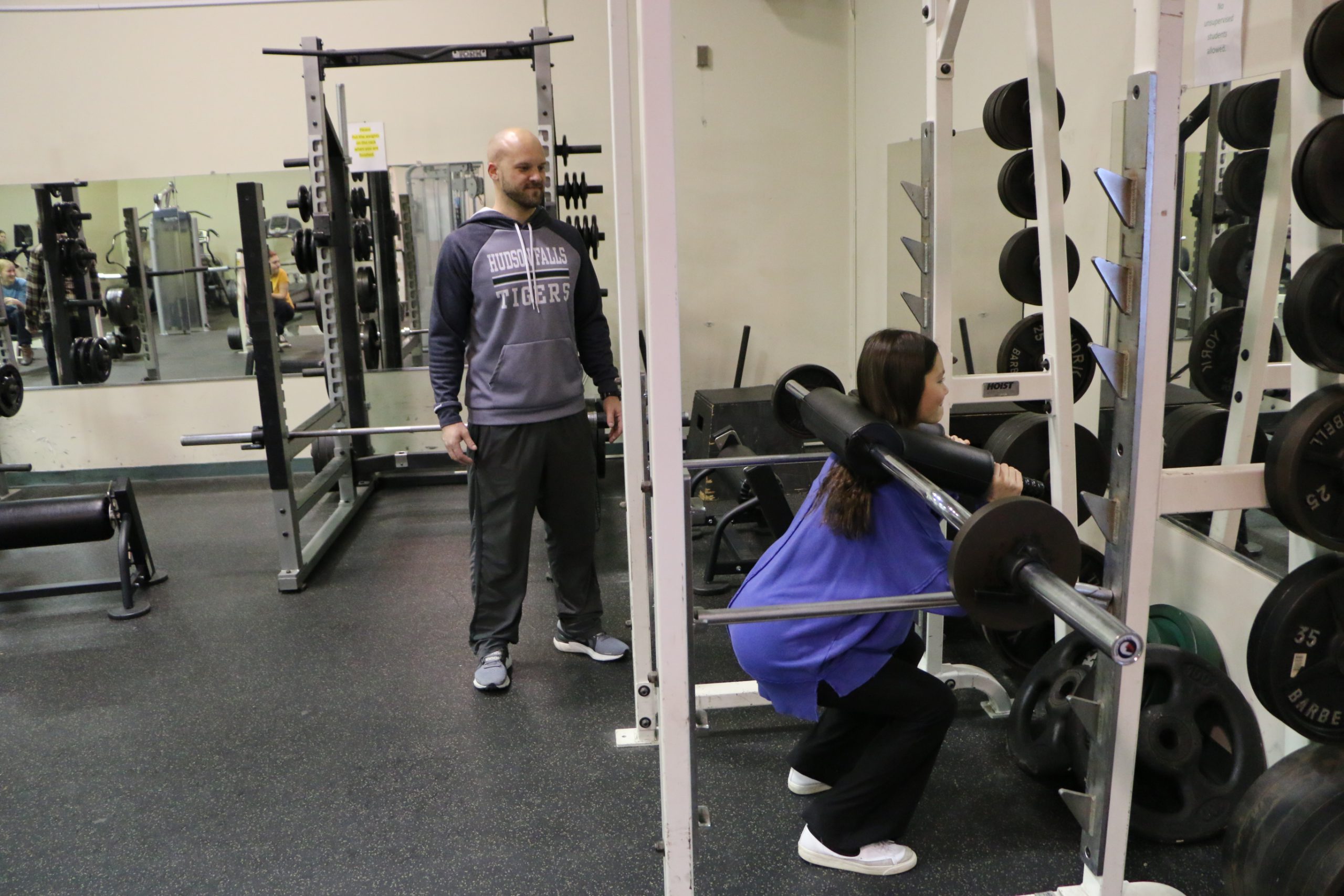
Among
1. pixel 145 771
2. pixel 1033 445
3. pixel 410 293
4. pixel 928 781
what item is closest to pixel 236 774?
pixel 145 771

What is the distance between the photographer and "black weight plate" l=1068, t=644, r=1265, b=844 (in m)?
1.92

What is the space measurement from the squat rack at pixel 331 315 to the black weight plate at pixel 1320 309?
8.36ft

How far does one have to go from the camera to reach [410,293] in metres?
5.08

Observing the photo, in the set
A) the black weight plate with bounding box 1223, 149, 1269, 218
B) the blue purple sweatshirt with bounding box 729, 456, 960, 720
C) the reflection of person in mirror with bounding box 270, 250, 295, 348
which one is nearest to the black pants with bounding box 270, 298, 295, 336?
the reflection of person in mirror with bounding box 270, 250, 295, 348

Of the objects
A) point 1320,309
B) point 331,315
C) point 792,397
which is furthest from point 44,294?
point 1320,309

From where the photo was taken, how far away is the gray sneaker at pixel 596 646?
294 cm

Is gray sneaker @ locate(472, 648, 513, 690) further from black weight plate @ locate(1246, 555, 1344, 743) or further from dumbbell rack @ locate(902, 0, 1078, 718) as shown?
black weight plate @ locate(1246, 555, 1344, 743)

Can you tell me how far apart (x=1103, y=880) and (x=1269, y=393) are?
147 centimetres

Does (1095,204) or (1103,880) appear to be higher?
(1095,204)

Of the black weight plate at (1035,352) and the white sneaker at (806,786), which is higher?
the black weight plate at (1035,352)

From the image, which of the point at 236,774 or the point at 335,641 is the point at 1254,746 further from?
the point at 335,641

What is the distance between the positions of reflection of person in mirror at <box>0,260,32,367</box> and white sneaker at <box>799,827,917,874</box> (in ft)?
15.4

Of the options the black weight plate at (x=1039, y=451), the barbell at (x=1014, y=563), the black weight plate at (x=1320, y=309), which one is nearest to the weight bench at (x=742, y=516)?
the black weight plate at (x=1039, y=451)

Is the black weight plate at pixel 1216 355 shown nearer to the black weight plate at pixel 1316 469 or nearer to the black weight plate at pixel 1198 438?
the black weight plate at pixel 1198 438
